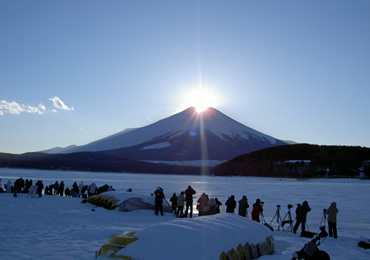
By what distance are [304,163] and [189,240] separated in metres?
97.9

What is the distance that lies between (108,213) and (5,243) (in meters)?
8.24

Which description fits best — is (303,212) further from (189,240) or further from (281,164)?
(281,164)

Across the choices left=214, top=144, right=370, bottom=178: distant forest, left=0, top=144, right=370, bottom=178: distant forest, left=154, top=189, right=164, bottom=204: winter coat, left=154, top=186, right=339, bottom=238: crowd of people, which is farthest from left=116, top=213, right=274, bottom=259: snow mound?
left=0, top=144, right=370, bottom=178: distant forest

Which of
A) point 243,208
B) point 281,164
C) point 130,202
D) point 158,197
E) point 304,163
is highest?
point 304,163

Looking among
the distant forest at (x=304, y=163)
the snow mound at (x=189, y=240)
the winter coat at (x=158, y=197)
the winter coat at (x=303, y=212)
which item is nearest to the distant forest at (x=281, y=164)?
the distant forest at (x=304, y=163)

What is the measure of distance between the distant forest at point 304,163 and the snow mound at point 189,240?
88345 millimetres

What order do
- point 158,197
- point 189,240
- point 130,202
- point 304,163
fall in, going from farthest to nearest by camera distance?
point 304,163 → point 130,202 → point 158,197 → point 189,240

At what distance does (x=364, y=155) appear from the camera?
99375 millimetres

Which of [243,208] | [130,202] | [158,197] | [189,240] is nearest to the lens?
[189,240]

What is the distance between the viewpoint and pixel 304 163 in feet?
324

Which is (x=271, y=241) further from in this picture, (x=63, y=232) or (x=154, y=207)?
(x=154, y=207)

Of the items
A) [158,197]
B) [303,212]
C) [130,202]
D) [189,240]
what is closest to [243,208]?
[303,212]

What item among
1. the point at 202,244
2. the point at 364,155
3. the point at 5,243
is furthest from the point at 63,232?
the point at 364,155

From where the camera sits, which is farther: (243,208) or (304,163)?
(304,163)
